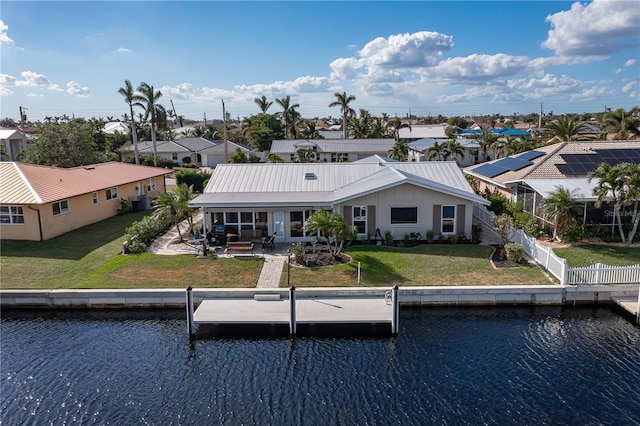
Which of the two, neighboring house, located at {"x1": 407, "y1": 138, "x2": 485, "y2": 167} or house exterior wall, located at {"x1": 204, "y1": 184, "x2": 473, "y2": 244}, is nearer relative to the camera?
house exterior wall, located at {"x1": 204, "y1": 184, "x2": 473, "y2": 244}

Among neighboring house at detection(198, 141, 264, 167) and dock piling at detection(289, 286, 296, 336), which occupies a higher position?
neighboring house at detection(198, 141, 264, 167)

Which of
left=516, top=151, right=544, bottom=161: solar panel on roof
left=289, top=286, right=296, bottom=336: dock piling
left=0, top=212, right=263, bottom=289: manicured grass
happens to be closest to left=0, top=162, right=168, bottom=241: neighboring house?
left=0, top=212, right=263, bottom=289: manicured grass

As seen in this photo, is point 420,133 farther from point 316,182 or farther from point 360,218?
point 360,218

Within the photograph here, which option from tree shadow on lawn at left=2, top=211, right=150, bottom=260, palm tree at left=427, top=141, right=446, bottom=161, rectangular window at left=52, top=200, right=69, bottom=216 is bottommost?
tree shadow on lawn at left=2, top=211, right=150, bottom=260

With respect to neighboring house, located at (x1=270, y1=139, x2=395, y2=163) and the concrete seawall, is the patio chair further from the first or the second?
neighboring house, located at (x1=270, y1=139, x2=395, y2=163)

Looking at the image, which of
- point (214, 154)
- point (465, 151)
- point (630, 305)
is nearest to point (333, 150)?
point (214, 154)

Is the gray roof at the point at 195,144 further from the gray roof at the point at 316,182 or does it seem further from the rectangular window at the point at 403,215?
the rectangular window at the point at 403,215

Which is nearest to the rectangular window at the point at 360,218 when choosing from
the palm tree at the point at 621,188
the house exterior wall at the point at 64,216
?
the palm tree at the point at 621,188
